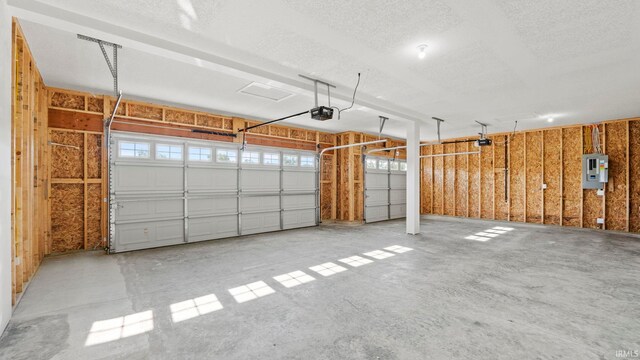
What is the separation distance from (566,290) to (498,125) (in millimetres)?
6090

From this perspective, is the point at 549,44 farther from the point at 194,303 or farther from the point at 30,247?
the point at 30,247

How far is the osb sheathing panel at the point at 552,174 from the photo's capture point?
336 inches

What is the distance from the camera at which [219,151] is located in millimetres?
7098

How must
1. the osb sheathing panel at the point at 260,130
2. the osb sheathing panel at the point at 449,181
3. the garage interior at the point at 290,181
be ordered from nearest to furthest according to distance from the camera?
the garage interior at the point at 290,181
the osb sheathing panel at the point at 260,130
the osb sheathing panel at the point at 449,181

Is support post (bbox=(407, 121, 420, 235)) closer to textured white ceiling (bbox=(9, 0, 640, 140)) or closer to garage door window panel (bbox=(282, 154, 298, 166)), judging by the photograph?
textured white ceiling (bbox=(9, 0, 640, 140))

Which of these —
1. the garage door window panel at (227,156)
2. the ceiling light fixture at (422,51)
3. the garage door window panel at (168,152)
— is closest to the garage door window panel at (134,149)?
the garage door window panel at (168,152)

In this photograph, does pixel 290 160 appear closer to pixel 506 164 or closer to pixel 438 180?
pixel 438 180

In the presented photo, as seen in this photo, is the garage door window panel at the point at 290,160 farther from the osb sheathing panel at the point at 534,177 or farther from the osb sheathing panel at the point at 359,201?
the osb sheathing panel at the point at 534,177

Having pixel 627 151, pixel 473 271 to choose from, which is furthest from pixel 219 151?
pixel 627 151

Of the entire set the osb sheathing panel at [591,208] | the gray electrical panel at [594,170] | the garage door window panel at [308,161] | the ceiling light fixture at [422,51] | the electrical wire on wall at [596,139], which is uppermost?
the ceiling light fixture at [422,51]

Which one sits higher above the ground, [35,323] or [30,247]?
[30,247]

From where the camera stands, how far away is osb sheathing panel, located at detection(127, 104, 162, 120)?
5.93 meters

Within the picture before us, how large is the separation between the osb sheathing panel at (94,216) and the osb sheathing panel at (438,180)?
36.9ft

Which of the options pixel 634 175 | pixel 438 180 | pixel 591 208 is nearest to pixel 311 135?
pixel 438 180
